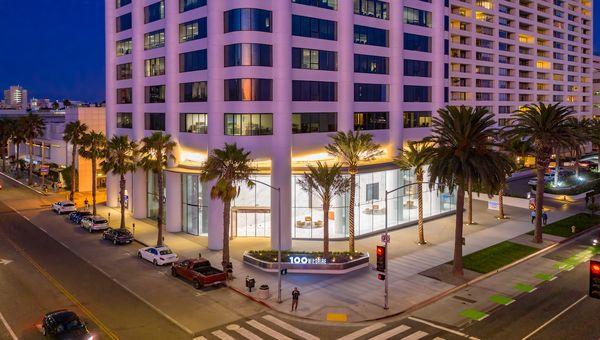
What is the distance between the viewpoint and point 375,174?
57656mm

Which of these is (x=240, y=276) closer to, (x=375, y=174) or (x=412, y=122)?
(x=375, y=174)

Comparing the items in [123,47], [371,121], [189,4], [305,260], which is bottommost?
[305,260]

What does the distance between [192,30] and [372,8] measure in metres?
20.5

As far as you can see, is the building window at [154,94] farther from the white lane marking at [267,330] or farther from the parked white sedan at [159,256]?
the white lane marking at [267,330]

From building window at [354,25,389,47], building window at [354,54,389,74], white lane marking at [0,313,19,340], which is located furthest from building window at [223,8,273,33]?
white lane marking at [0,313,19,340]

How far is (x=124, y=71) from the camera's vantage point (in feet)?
227

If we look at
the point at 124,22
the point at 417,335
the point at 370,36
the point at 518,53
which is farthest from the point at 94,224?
the point at 518,53

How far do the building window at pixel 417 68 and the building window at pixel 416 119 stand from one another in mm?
4761

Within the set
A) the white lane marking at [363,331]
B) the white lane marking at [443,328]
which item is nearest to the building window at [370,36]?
the white lane marking at [443,328]

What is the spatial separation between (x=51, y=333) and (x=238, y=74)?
1136 inches

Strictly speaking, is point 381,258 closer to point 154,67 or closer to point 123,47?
point 154,67

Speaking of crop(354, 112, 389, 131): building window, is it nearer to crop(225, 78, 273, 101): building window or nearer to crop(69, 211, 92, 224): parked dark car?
crop(225, 78, 273, 101): building window

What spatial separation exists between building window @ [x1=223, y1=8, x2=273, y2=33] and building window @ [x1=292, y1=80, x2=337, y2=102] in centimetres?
631

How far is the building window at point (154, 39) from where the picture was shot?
60.7 metres
